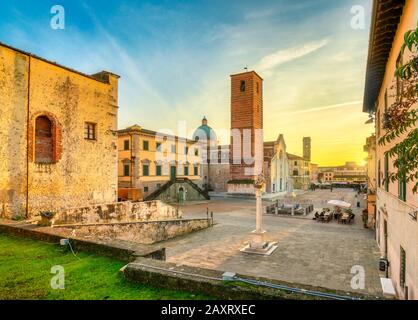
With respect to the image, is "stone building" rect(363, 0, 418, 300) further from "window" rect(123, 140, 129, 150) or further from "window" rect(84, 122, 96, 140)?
"window" rect(123, 140, 129, 150)

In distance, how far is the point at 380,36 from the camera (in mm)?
7547

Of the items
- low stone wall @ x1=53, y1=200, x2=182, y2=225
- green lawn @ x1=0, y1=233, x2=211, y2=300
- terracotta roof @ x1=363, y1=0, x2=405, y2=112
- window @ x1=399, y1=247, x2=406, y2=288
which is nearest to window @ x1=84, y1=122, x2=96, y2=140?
low stone wall @ x1=53, y1=200, x2=182, y2=225

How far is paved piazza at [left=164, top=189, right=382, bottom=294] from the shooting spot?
988 centimetres

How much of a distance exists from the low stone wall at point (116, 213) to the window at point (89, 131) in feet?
15.4

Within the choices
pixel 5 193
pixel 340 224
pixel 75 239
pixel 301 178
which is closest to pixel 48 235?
pixel 75 239

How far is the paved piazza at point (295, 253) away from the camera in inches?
389

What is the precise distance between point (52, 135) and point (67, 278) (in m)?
11.3

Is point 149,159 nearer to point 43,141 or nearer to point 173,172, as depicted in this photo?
point 173,172

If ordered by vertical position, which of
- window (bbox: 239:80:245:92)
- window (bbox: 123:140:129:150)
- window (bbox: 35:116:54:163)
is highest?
window (bbox: 239:80:245:92)

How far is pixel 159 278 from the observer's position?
4855 millimetres

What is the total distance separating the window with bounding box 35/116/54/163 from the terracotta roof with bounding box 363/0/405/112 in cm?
1524

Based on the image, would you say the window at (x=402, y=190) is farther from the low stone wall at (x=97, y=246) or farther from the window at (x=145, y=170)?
the window at (x=145, y=170)

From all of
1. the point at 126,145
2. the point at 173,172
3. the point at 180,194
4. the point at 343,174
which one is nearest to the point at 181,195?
the point at 180,194
